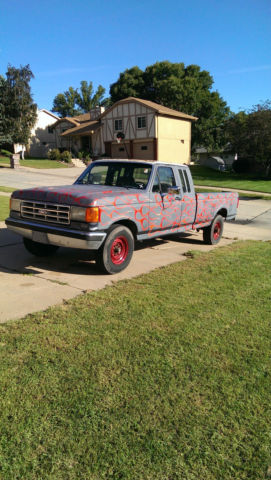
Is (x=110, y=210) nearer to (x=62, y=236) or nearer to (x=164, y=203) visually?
(x=62, y=236)

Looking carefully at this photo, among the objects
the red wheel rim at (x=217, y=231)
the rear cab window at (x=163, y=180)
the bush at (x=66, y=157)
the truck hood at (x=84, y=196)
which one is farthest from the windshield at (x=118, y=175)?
the bush at (x=66, y=157)

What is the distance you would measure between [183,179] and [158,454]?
5760mm

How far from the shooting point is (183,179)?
24.0 ft

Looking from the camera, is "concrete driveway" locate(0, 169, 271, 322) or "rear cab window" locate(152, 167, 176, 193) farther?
"rear cab window" locate(152, 167, 176, 193)

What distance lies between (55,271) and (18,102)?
41.2m

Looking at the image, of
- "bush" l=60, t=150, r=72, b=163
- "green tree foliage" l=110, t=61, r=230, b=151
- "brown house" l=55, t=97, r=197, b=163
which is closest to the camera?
→ "brown house" l=55, t=97, r=197, b=163

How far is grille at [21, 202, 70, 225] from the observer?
512cm

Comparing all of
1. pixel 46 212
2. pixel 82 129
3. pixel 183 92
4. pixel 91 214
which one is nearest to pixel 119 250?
pixel 91 214

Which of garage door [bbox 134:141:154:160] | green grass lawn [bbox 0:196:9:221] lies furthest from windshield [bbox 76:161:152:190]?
garage door [bbox 134:141:154:160]

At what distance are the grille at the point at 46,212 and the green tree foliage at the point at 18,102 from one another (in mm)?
37906

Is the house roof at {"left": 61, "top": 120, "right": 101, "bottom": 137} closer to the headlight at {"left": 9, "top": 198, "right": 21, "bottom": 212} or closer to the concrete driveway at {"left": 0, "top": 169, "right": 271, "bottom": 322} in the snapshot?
the concrete driveway at {"left": 0, "top": 169, "right": 271, "bottom": 322}

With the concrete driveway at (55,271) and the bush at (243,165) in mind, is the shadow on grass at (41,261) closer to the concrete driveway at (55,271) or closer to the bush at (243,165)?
the concrete driveway at (55,271)

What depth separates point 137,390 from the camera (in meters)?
2.77

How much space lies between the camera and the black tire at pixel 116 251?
5324mm
